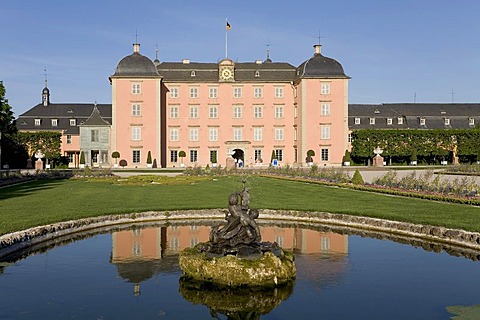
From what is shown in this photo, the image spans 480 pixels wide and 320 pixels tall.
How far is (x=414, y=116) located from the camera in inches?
2233

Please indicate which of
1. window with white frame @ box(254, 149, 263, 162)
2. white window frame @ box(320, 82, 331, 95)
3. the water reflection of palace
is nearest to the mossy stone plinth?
the water reflection of palace

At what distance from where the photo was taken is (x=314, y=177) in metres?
28.7

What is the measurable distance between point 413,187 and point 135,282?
50.1 feet

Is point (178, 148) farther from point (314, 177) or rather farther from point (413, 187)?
point (413, 187)

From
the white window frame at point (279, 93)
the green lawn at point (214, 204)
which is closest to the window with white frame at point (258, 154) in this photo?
the white window frame at point (279, 93)

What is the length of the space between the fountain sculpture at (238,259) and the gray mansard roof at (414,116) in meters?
47.9

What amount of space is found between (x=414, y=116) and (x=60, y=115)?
3893cm

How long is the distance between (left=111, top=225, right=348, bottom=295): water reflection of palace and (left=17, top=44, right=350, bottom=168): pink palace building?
118ft

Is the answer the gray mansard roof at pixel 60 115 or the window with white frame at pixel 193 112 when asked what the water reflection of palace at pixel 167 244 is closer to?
the window with white frame at pixel 193 112

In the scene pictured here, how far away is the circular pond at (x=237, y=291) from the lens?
6941 mm

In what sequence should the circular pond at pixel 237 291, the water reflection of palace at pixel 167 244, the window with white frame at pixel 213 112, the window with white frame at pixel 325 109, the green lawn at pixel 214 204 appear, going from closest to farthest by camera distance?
the circular pond at pixel 237 291 < the water reflection of palace at pixel 167 244 < the green lawn at pixel 214 204 < the window with white frame at pixel 325 109 < the window with white frame at pixel 213 112

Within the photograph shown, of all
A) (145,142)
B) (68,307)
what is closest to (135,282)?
(68,307)

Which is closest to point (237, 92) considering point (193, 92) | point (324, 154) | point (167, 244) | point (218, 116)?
point (218, 116)

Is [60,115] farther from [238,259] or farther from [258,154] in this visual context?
[238,259]
